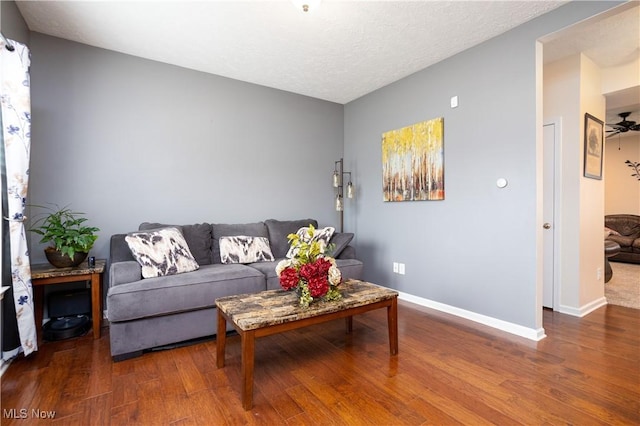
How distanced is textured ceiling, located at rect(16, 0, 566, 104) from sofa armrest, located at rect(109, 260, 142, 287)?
2.01 metres

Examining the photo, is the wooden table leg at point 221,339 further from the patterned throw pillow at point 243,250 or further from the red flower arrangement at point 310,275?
the patterned throw pillow at point 243,250

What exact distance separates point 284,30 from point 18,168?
2237mm

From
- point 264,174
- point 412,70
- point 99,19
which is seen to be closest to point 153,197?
point 264,174

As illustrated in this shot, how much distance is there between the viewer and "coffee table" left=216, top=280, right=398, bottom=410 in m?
1.65

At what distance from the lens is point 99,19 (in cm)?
254

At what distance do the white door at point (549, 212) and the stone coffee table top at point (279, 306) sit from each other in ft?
7.21

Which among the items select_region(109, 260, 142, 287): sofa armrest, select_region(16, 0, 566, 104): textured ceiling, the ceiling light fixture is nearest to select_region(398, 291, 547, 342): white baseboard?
select_region(16, 0, 566, 104): textured ceiling

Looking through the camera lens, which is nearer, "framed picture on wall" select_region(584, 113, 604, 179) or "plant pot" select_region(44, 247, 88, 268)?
"plant pot" select_region(44, 247, 88, 268)

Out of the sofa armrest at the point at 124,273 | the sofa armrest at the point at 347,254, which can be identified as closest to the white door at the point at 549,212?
the sofa armrest at the point at 347,254

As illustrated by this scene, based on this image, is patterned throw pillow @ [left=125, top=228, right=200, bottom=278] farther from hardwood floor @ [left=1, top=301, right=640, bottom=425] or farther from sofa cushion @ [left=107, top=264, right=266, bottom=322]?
hardwood floor @ [left=1, top=301, right=640, bottom=425]

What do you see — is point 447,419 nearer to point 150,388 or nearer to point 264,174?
point 150,388

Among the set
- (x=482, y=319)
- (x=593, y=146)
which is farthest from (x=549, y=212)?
→ (x=482, y=319)

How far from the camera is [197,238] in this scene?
3.16 metres

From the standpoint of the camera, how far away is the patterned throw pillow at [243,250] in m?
3.19
